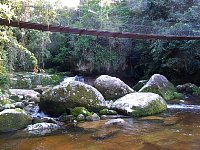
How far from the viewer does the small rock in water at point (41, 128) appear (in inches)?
194

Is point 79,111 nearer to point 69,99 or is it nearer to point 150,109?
point 69,99

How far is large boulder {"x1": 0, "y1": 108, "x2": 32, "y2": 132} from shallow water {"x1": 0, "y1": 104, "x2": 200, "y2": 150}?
23 cm

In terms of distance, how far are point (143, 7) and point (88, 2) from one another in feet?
11.6

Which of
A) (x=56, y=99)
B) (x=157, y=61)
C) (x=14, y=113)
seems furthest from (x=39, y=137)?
(x=157, y=61)

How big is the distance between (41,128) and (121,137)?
1427 millimetres

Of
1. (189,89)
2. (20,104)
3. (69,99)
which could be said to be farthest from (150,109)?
(189,89)

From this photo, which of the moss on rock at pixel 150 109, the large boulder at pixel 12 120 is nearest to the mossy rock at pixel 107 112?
the moss on rock at pixel 150 109

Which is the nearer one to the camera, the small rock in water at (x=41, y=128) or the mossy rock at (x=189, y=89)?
the small rock in water at (x=41, y=128)

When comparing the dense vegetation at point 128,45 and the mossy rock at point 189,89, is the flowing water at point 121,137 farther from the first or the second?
the mossy rock at point 189,89

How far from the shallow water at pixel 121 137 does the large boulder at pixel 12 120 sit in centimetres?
23

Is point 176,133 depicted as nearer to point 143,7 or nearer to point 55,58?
point 143,7

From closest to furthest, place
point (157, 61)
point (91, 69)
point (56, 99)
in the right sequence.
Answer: point (56, 99)
point (157, 61)
point (91, 69)

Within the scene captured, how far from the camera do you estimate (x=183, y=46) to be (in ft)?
31.8

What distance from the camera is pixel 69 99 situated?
234 inches
